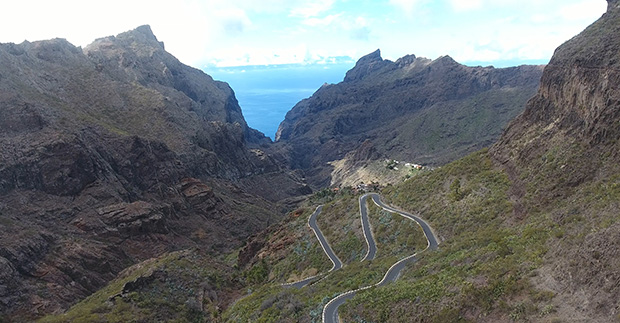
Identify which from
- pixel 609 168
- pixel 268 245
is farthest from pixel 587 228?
pixel 268 245

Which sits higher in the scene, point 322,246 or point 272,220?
point 322,246

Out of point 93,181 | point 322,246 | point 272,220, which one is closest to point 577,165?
point 322,246

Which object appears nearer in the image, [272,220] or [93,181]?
[93,181]

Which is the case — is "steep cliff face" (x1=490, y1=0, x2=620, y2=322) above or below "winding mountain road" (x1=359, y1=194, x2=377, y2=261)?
above

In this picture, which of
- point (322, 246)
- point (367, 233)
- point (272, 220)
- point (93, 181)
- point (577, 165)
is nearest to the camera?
point (577, 165)

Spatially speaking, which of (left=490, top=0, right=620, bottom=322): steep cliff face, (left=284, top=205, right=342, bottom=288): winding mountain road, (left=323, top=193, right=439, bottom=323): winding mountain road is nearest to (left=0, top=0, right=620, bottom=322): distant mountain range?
(left=490, top=0, right=620, bottom=322): steep cliff face

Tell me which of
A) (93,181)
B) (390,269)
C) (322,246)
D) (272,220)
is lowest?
(272,220)

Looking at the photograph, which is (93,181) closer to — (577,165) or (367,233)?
(367,233)

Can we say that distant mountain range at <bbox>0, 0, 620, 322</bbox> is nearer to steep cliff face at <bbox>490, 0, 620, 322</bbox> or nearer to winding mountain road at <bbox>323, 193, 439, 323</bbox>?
steep cliff face at <bbox>490, 0, 620, 322</bbox>

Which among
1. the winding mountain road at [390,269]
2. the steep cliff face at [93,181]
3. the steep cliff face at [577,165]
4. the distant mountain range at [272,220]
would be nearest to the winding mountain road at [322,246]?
the distant mountain range at [272,220]

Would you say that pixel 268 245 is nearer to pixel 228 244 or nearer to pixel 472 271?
pixel 228 244
